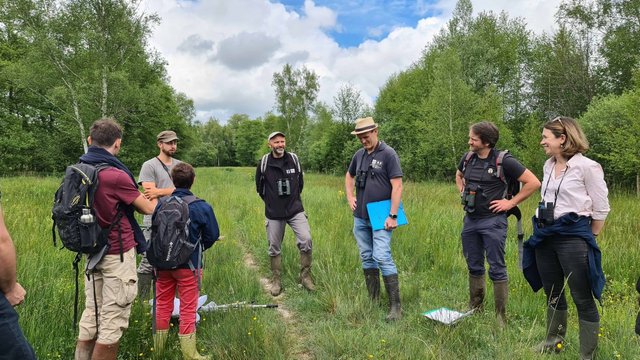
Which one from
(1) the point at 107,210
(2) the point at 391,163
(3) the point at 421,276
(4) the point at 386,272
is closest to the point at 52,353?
(1) the point at 107,210

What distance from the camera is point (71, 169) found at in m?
2.71

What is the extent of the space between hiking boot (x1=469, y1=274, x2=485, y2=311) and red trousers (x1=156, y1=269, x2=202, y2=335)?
2814mm

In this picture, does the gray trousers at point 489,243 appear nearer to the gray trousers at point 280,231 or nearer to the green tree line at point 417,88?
the gray trousers at point 280,231

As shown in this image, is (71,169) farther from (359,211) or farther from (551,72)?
(551,72)

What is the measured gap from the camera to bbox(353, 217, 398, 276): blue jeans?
4211mm

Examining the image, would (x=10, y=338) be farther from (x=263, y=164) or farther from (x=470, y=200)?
(x=263, y=164)

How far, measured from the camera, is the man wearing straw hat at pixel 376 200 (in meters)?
4.20

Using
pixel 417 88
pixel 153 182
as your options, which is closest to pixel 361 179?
pixel 153 182

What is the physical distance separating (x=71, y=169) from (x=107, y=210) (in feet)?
1.22

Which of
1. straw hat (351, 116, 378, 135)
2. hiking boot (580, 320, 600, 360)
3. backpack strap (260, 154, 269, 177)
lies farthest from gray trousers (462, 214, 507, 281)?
backpack strap (260, 154, 269, 177)

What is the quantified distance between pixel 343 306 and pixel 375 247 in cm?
72

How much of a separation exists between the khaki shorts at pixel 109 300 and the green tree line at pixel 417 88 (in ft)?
51.6

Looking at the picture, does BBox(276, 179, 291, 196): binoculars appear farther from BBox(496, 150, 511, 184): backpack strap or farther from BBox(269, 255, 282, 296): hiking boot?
BBox(496, 150, 511, 184): backpack strap

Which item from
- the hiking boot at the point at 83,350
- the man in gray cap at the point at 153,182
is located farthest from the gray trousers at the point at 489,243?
the hiking boot at the point at 83,350
